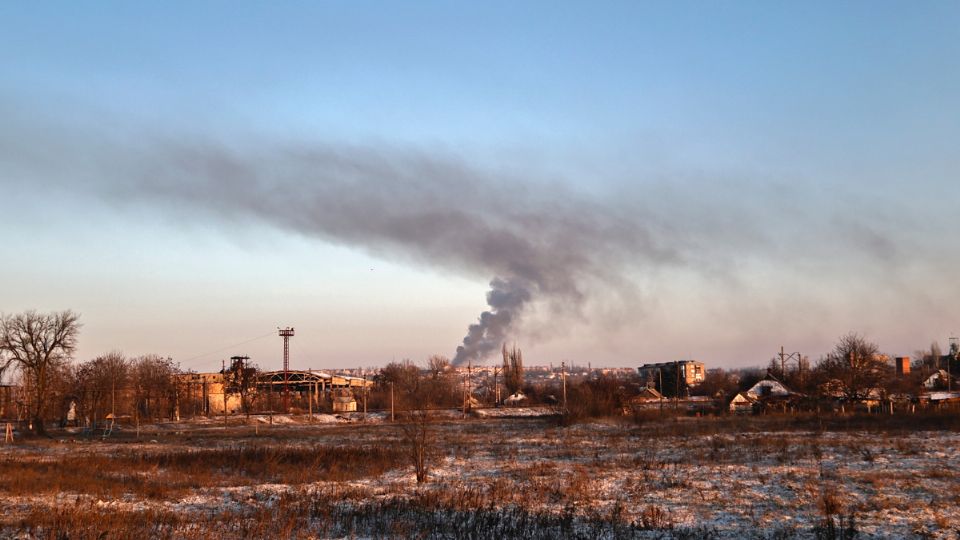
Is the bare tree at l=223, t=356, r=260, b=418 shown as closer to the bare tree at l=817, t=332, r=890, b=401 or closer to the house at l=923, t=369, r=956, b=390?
the bare tree at l=817, t=332, r=890, b=401

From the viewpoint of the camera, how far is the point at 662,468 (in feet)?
76.1

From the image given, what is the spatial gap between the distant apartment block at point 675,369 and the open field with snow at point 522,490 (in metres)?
66.8

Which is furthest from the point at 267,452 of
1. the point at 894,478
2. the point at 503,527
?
the point at 894,478

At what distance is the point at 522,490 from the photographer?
1866 cm

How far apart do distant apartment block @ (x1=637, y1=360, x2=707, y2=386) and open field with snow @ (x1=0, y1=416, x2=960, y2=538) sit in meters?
66.8

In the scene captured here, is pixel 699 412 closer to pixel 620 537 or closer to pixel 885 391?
→ pixel 885 391

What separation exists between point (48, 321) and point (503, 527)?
4734 centimetres

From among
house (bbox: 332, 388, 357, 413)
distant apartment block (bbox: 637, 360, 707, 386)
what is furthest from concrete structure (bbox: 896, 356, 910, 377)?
house (bbox: 332, 388, 357, 413)

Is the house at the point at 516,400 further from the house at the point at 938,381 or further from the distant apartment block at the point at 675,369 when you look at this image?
the house at the point at 938,381

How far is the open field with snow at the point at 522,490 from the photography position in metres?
13.6

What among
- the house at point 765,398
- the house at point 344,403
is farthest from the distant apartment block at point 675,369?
the house at point 344,403

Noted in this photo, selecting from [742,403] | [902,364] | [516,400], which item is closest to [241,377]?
[516,400]

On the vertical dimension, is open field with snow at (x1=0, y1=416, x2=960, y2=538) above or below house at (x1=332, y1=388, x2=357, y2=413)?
above

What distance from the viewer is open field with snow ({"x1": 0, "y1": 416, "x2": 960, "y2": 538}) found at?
13.6 metres
